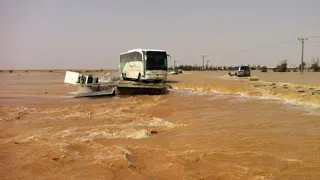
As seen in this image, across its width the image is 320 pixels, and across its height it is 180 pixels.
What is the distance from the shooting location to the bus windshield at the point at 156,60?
88.1ft

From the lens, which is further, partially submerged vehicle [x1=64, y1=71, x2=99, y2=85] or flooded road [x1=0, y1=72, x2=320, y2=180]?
partially submerged vehicle [x1=64, y1=71, x2=99, y2=85]

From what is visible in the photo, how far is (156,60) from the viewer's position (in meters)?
27.1

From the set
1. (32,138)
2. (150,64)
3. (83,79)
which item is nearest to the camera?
(32,138)

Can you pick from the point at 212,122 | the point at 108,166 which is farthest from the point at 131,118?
the point at 108,166

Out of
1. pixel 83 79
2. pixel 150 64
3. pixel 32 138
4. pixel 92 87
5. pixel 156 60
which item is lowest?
pixel 32 138

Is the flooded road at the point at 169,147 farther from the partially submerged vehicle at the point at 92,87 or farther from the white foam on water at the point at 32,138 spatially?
the partially submerged vehicle at the point at 92,87

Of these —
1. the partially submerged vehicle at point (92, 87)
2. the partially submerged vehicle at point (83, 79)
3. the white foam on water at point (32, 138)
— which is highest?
the partially submerged vehicle at point (83, 79)

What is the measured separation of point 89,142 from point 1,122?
614 cm

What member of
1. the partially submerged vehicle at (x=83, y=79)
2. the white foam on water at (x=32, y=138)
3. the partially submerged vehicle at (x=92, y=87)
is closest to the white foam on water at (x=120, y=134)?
the white foam on water at (x=32, y=138)

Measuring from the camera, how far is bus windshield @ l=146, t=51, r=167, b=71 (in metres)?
26.9

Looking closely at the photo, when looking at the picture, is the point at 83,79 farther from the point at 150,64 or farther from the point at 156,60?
the point at 156,60

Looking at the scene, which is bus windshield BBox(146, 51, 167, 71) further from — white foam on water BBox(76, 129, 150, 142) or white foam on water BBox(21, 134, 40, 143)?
white foam on water BBox(21, 134, 40, 143)

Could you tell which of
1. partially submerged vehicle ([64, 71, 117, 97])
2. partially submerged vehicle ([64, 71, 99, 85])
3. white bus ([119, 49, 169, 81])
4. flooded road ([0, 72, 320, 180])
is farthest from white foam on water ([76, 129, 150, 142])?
partially submerged vehicle ([64, 71, 99, 85])

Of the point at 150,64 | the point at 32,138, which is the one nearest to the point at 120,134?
the point at 32,138
